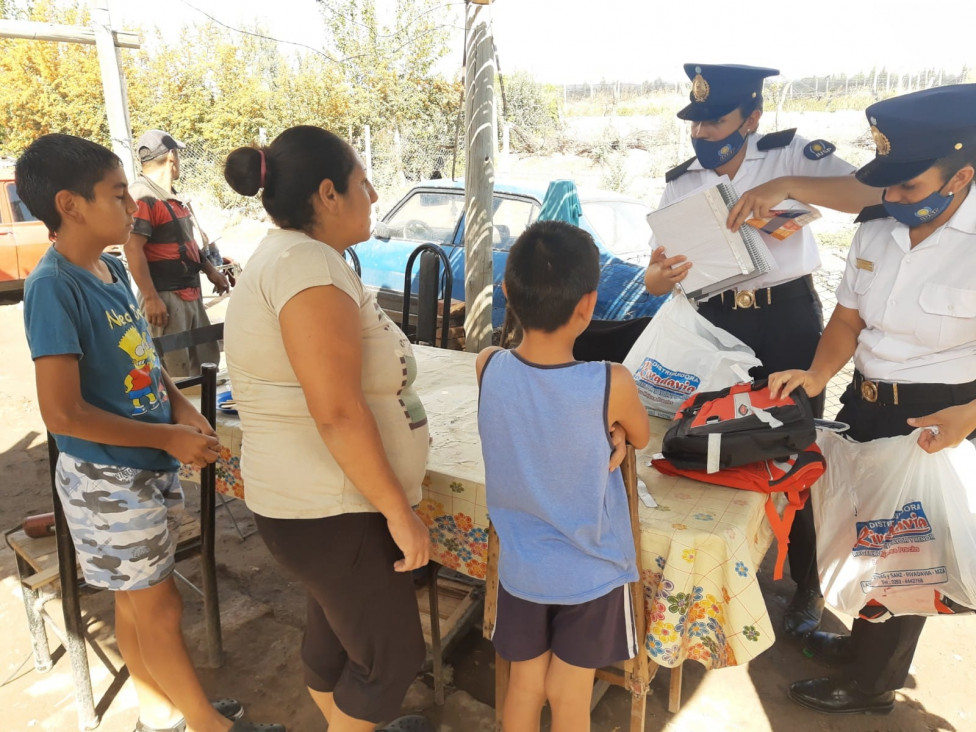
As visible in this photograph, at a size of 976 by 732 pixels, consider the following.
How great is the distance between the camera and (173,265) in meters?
3.51

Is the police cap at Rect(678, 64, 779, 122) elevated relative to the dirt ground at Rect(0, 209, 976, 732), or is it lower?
elevated

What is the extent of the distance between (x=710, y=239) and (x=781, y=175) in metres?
0.52

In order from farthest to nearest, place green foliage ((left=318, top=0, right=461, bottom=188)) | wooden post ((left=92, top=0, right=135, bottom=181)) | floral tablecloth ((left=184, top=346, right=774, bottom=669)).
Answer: green foliage ((left=318, top=0, right=461, bottom=188))
wooden post ((left=92, top=0, right=135, bottom=181))
floral tablecloth ((left=184, top=346, right=774, bottom=669))

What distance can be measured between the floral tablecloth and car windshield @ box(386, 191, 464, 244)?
187 inches

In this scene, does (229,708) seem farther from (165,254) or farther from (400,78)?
(400,78)

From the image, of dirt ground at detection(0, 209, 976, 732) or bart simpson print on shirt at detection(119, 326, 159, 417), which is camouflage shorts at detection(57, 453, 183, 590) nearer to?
bart simpson print on shirt at detection(119, 326, 159, 417)

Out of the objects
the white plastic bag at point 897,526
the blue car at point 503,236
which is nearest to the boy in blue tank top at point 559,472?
the white plastic bag at point 897,526

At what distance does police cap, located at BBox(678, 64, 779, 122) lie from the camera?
2297 millimetres

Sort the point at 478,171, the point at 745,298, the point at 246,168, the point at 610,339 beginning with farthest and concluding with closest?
the point at 478,171, the point at 610,339, the point at 745,298, the point at 246,168

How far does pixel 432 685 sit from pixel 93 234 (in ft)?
5.71

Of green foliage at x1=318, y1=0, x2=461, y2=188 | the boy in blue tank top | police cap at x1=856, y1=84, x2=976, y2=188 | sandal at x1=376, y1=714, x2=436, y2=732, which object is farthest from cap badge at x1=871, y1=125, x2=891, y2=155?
green foliage at x1=318, y1=0, x2=461, y2=188

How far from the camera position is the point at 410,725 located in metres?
2.01

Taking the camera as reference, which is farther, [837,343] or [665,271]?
[665,271]

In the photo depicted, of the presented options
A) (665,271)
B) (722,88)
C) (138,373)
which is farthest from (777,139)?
(138,373)
